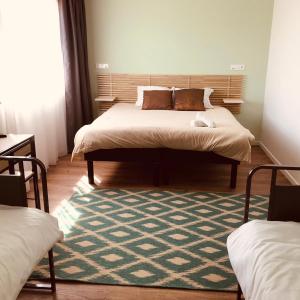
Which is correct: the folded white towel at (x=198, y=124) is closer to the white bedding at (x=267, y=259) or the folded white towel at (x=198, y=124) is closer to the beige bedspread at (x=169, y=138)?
the beige bedspread at (x=169, y=138)

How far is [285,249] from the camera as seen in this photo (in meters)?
1.44

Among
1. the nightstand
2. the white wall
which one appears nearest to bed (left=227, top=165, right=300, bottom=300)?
the nightstand

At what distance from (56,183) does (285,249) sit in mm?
2727

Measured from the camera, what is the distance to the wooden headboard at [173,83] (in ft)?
16.2

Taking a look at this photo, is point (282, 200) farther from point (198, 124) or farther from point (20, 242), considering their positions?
point (198, 124)

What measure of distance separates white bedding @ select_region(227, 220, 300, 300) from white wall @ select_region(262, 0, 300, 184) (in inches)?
82.7

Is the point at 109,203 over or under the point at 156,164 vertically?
under

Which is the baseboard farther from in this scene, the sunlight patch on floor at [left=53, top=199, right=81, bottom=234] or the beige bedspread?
the sunlight patch on floor at [left=53, top=199, right=81, bottom=234]

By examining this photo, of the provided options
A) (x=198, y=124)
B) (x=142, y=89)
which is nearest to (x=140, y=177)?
(x=198, y=124)

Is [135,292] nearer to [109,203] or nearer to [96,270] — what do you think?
[96,270]

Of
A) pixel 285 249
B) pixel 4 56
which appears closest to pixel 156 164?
pixel 4 56

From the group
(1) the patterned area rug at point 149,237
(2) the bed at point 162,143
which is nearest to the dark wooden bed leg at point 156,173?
(2) the bed at point 162,143

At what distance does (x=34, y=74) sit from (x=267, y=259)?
10.5 ft

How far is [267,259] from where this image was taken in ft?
4.52
